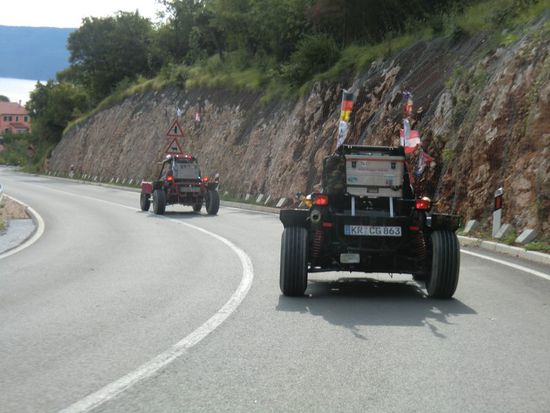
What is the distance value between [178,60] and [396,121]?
45.1m

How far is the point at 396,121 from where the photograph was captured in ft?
86.2

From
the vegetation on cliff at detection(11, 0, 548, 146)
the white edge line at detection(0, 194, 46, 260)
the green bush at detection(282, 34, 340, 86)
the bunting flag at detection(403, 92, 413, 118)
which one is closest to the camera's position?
the white edge line at detection(0, 194, 46, 260)

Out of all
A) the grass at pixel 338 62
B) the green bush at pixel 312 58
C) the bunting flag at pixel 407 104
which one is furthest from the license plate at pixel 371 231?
the green bush at pixel 312 58

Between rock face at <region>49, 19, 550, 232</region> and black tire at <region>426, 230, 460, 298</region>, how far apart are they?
690cm

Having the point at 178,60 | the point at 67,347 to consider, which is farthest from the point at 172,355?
the point at 178,60

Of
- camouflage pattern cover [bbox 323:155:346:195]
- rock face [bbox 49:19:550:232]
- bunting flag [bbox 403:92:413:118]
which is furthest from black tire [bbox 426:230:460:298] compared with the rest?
bunting flag [bbox 403:92:413:118]

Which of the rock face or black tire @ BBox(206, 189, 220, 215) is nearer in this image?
the rock face

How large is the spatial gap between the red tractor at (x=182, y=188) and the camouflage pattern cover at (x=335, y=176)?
1607cm

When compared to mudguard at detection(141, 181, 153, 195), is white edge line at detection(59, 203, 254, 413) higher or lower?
lower

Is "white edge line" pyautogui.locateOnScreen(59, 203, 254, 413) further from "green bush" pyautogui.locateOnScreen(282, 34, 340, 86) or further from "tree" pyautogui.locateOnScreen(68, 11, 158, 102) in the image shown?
"tree" pyautogui.locateOnScreen(68, 11, 158, 102)

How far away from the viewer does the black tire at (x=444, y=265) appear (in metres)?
9.23

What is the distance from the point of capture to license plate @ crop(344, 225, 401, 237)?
952cm

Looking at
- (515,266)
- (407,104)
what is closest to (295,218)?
(515,266)

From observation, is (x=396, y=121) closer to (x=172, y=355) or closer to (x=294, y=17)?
(x=294, y=17)
